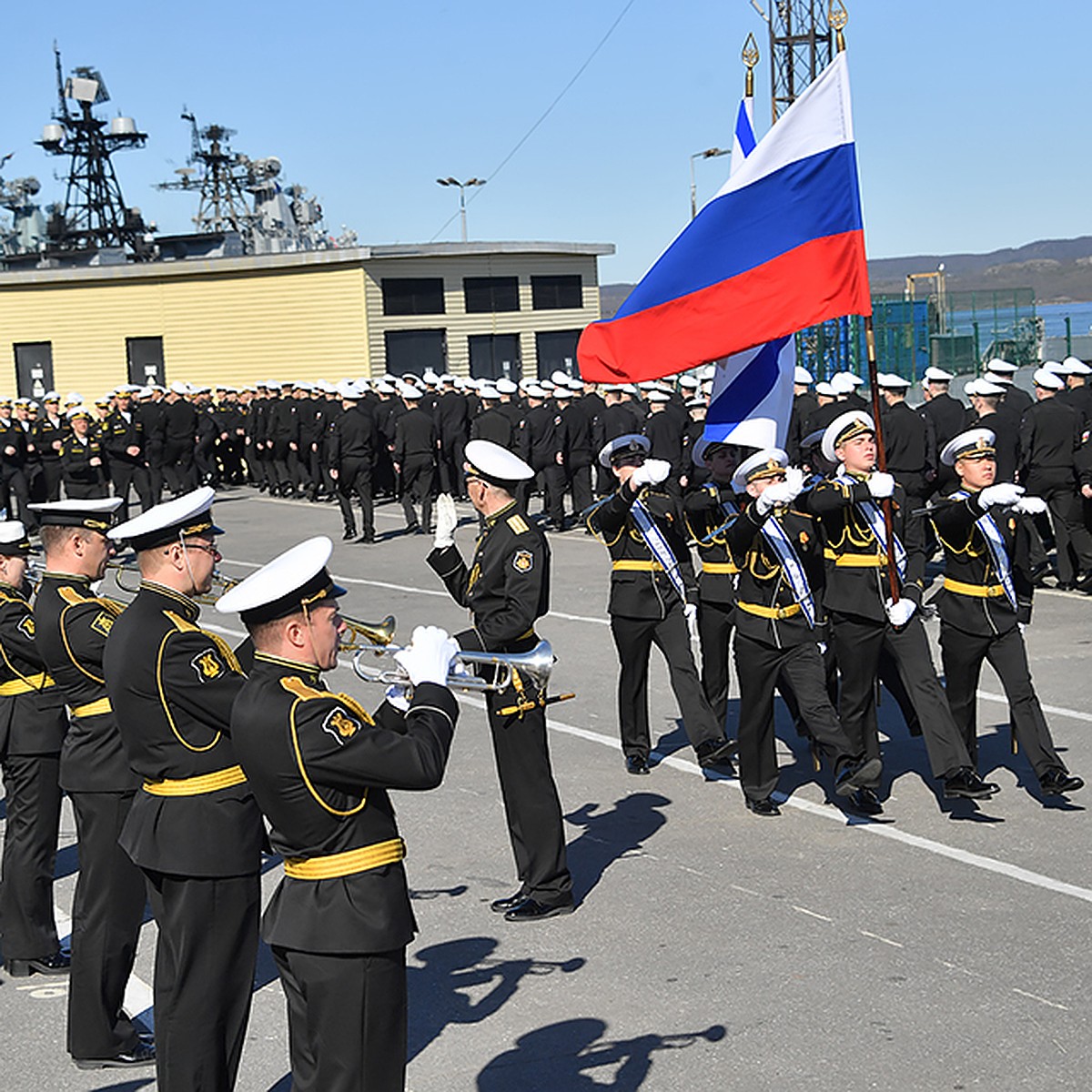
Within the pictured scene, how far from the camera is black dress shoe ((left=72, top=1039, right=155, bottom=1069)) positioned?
5.80 meters

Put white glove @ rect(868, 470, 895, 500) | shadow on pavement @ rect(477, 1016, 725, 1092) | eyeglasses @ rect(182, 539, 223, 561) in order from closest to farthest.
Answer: eyeglasses @ rect(182, 539, 223, 561), shadow on pavement @ rect(477, 1016, 725, 1092), white glove @ rect(868, 470, 895, 500)

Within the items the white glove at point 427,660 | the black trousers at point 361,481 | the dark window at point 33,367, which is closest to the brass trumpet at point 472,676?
the white glove at point 427,660

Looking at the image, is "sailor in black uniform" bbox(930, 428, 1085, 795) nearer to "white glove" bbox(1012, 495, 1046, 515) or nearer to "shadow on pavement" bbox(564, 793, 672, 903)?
"white glove" bbox(1012, 495, 1046, 515)

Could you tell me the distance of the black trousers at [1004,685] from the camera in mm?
8367

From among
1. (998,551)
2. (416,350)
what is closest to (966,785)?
(998,551)

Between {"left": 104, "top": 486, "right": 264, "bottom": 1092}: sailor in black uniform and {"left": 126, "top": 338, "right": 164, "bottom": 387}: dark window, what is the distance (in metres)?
34.2

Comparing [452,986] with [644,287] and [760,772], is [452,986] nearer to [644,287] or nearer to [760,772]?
[760,772]

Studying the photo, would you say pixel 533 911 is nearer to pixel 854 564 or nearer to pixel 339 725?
pixel 854 564

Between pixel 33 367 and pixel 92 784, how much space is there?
3569 centimetres

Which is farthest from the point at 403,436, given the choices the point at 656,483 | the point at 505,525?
the point at 505,525

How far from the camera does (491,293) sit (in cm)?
3725

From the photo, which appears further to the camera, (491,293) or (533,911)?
(491,293)

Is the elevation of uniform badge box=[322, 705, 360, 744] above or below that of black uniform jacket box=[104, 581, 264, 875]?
above

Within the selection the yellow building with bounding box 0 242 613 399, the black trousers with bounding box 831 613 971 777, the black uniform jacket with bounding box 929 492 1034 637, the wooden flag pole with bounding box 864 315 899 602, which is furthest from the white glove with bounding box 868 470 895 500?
the yellow building with bounding box 0 242 613 399
